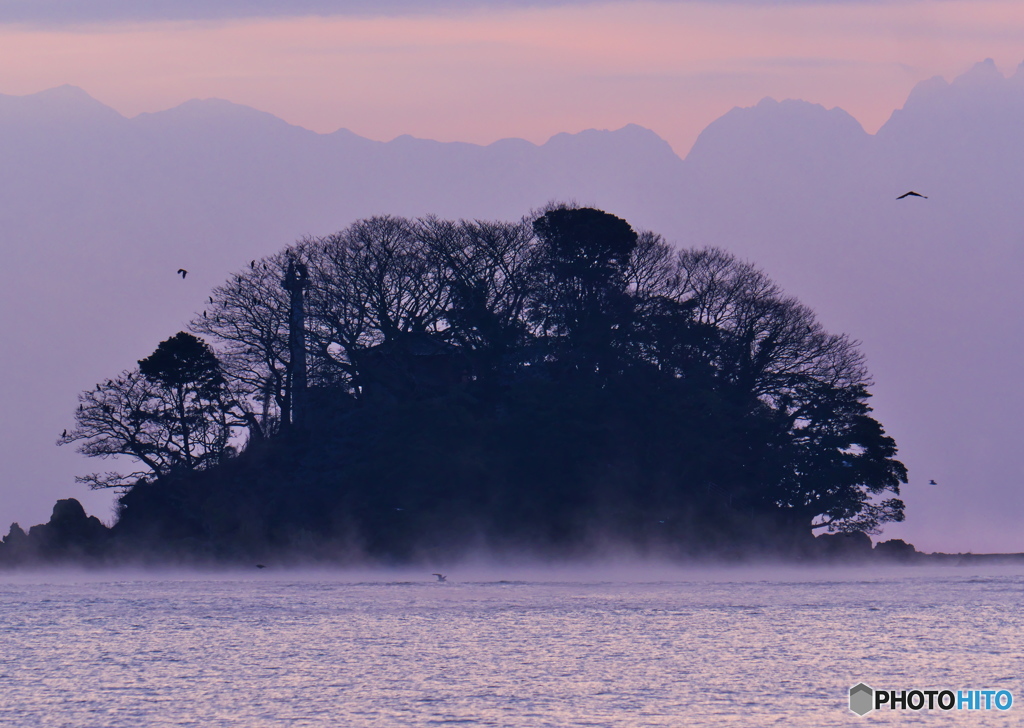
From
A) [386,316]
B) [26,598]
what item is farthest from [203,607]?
[386,316]

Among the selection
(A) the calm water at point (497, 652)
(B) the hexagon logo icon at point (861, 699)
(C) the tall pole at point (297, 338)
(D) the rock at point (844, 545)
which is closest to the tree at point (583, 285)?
(C) the tall pole at point (297, 338)

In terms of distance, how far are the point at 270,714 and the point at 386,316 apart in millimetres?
50516

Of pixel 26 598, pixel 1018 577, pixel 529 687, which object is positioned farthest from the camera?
pixel 1018 577

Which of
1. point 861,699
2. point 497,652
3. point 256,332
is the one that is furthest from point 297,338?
point 861,699

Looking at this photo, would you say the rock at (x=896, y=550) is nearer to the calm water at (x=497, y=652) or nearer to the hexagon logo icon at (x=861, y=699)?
the calm water at (x=497, y=652)

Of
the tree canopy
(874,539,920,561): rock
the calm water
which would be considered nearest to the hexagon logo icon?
the calm water

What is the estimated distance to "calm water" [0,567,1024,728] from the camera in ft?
89.4

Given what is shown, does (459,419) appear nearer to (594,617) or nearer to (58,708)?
(594,617)

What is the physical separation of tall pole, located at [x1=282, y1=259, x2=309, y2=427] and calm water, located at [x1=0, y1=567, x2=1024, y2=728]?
703 inches

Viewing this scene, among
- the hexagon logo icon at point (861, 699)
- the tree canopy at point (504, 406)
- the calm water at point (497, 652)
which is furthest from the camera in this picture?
the tree canopy at point (504, 406)

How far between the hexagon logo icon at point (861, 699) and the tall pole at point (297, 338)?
51306mm

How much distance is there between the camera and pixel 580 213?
261 feet

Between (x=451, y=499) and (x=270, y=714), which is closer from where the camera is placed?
(x=270, y=714)

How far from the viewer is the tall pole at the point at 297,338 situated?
76312 mm
